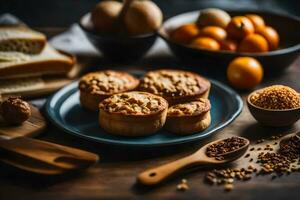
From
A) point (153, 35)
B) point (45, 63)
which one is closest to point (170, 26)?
point (153, 35)

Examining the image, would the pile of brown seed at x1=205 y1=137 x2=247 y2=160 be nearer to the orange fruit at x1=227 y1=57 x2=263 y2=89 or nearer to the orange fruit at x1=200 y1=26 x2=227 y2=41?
the orange fruit at x1=227 y1=57 x2=263 y2=89

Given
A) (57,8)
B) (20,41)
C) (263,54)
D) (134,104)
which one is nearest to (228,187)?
(134,104)

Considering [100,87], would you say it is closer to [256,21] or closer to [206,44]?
[206,44]

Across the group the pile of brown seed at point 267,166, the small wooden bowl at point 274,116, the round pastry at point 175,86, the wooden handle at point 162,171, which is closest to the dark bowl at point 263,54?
the round pastry at point 175,86

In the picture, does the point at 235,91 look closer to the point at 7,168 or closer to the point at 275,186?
the point at 275,186

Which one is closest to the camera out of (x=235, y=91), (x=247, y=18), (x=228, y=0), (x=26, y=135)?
(x=26, y=135)

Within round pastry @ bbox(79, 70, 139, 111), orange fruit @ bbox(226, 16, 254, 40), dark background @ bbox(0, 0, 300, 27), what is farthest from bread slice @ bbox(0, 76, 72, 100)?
dark background @ bbox(0, 0, 300, 27)

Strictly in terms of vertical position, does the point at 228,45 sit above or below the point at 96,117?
above
